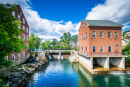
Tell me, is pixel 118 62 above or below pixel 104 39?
below

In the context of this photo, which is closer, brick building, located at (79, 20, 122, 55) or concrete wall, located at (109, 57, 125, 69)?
concrete wall, located at (109, 57, 125, 69)

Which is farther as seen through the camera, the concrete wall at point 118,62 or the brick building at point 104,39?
the brick building at point 104,39

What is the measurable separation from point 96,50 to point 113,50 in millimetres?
4454

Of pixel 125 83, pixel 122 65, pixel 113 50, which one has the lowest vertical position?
pixel 125 83

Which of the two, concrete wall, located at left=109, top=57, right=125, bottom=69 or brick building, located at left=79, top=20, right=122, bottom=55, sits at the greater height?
brick building, located at left=79, top=20, right=122, bottom=55

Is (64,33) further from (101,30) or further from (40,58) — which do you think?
(101,30)

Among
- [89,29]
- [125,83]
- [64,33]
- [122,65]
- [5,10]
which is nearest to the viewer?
[5,10]

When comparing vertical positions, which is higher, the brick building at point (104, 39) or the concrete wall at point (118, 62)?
the brick building at point (104, 39)

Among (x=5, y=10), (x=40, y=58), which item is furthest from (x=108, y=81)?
(x=40, y=58)

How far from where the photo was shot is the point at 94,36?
18.7 metres

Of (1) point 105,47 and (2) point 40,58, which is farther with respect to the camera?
(2) point 40,58

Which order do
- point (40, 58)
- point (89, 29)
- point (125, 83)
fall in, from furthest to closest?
point (40, 58) < point (89, 29) < point (125, 83)

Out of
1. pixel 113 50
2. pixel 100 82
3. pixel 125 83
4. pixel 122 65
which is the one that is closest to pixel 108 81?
pixel 100 82

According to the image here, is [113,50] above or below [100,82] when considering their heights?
above
